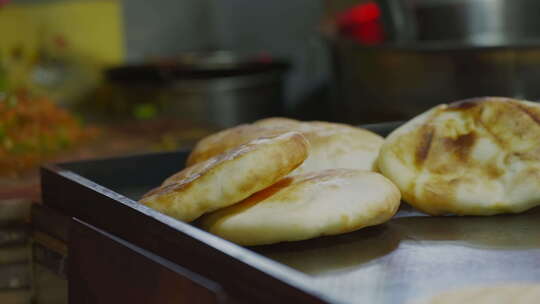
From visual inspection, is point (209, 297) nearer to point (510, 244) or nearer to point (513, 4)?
point (510, 244)

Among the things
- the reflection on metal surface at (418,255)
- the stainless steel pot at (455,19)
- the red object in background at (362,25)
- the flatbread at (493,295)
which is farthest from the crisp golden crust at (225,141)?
the red object in background at (362,25)

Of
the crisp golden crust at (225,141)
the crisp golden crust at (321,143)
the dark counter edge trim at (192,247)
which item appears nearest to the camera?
the dark counter edge trim at (192,247)

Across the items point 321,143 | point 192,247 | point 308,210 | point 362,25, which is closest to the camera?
point 192,247

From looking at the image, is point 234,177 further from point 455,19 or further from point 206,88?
point 455,19

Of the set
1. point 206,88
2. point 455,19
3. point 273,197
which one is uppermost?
point 273,197

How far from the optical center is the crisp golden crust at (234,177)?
133 centimetres

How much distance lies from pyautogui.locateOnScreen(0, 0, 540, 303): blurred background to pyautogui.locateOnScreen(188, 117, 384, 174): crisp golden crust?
1.25 feet

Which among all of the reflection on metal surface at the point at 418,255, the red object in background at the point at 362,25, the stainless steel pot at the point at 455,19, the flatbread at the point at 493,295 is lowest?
the red object in background at the point at 362,25

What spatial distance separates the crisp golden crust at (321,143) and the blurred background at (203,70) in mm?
381

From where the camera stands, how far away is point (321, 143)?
5.42 ft

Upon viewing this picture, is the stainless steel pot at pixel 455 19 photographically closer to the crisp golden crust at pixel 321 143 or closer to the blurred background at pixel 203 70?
the blurred background at pixel 203 70

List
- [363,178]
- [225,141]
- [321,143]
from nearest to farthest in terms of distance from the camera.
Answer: [363,178], [321,143], [225,141]

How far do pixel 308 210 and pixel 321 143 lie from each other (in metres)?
0.38

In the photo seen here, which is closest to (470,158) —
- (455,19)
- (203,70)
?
(455,19)
